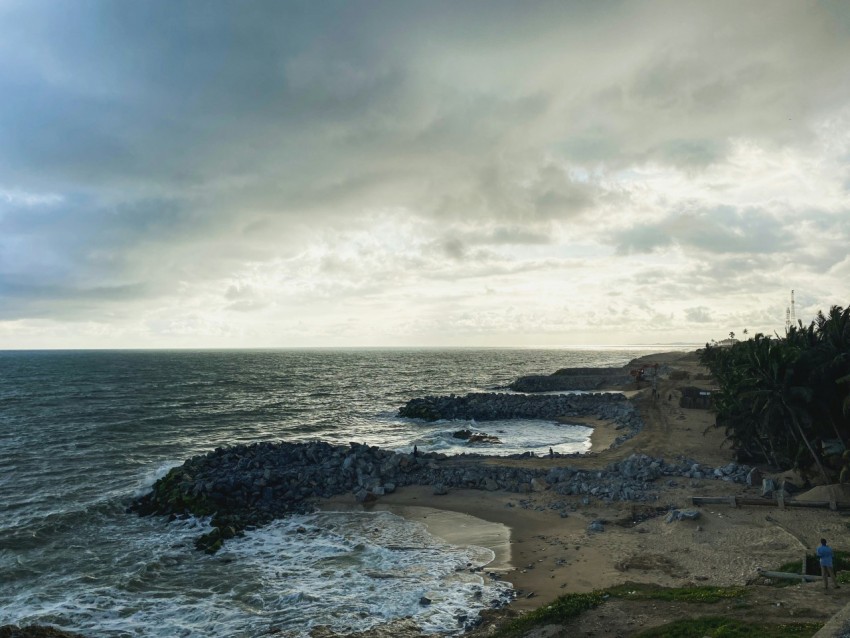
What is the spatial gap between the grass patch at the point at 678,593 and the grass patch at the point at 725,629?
6.37 feet

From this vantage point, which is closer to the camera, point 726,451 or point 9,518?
point 9,518

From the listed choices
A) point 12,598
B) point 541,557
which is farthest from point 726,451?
point 12,598

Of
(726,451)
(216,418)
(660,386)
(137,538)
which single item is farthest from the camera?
(660,386)

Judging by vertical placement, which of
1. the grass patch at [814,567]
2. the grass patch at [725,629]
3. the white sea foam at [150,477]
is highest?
the grass patch at [725,629]

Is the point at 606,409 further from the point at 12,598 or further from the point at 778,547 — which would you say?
the point at 12,598

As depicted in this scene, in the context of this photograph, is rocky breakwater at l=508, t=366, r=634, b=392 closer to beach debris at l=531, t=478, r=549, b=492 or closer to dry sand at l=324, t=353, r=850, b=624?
beach debris at l=531, t=478, r=549, b=492

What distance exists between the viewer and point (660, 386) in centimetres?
8131

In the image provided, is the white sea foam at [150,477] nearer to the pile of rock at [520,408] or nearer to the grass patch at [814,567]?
the pile of rock at [520,408]

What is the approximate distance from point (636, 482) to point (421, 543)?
14057mm

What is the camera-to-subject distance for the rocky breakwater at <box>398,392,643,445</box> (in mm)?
63406

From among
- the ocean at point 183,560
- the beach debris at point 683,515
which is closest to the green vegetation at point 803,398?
the beach debris at point 683,515

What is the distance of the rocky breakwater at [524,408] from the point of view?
208ft

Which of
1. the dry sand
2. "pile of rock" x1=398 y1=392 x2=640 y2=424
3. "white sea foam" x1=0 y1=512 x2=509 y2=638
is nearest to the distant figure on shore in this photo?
the dry sand

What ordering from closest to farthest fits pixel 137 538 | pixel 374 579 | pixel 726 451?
pixel 374 579 < pixel 137 538 < pixel 726 451
